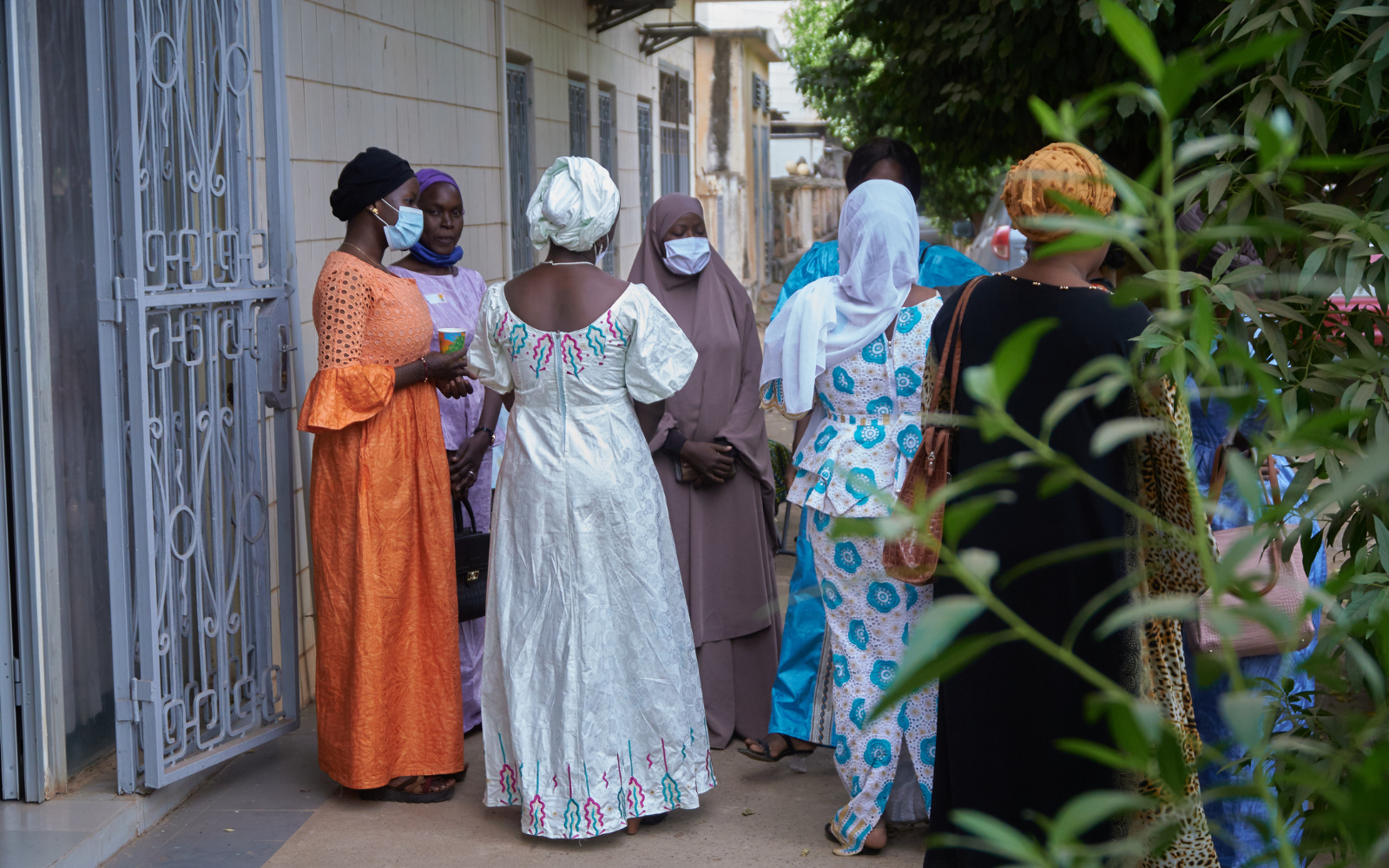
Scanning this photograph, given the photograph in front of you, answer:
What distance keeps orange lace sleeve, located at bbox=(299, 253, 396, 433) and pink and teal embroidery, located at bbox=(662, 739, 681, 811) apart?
1.26m

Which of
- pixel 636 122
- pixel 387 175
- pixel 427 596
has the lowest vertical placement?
pixel 427 596

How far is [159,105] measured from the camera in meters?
3.45

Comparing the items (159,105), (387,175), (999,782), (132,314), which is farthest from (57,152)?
(999,782)

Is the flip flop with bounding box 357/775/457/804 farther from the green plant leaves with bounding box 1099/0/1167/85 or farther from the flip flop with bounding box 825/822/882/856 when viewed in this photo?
the green plant leaves with bounding box 1099/0/1167/85

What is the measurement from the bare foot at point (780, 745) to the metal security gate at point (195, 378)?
146 cm

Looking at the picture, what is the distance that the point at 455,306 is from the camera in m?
4.39

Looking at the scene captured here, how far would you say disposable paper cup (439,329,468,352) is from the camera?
374 cm

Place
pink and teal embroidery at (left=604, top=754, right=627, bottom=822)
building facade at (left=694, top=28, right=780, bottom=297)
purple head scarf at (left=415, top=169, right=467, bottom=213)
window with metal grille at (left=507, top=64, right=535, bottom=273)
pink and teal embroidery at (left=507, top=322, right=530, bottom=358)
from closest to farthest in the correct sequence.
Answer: pink and teal embroidery at (left=507, top=322, right=530, bottom=358)
pink and teal embroidery at (left=604, top=754, right=627, bottom=822)
purple head scarf at (left=415, top=169, right=467, bottom=213)
window with metal grille at (left=507, top=64, right=535, bottom=273)
building facade at (left=694, top=28, right=780, bottom=297)

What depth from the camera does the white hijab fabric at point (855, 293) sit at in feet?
11.2

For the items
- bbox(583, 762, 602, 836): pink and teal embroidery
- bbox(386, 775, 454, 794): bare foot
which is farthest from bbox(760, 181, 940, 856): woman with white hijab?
bbox(386, 775, 454, 794): bare foot

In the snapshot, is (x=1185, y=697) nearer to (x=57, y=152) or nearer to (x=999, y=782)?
(x=999, y=782)

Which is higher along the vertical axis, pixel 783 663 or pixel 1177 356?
pixel 1177 356

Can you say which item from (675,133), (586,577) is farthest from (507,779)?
(675,133)

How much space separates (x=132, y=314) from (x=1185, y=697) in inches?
104
